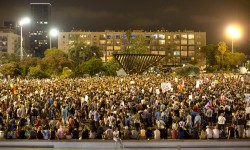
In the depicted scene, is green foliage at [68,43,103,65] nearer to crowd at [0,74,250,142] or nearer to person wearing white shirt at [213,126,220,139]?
crowd at [0,74,250,142]

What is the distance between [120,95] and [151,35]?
140001 mm

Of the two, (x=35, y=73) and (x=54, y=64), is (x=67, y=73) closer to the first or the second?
(x=54, y=64)

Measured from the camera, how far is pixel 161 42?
167 metres

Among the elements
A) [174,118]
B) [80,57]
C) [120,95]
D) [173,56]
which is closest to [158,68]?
[80,57]

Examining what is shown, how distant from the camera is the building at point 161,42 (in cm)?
16350

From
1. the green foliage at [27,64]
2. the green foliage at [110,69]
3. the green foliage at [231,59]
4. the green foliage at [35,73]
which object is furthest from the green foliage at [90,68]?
the green foliage at [231,59]

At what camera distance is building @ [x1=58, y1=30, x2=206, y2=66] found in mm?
163500

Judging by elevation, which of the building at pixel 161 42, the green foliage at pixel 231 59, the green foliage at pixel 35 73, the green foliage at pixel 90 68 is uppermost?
the building at pixel 161 42

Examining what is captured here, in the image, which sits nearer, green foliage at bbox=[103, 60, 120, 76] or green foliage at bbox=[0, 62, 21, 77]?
green foliage at bbox=[0, 62, 21, 77]

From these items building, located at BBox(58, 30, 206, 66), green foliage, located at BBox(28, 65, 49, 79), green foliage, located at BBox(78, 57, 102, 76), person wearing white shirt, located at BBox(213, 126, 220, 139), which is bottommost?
person wearing white shirt, located at BBox(213, 126, 220, 139)

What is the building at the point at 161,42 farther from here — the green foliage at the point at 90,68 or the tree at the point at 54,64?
the tree at the point at 54,64

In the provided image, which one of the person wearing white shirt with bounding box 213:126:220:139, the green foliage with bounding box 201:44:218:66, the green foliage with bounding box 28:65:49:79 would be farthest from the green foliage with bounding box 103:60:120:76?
the green foliage with bounding box 201:44:218:66

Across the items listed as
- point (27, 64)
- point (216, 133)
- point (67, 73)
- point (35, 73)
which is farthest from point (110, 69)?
point (216, 133)

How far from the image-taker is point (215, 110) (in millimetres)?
20672
